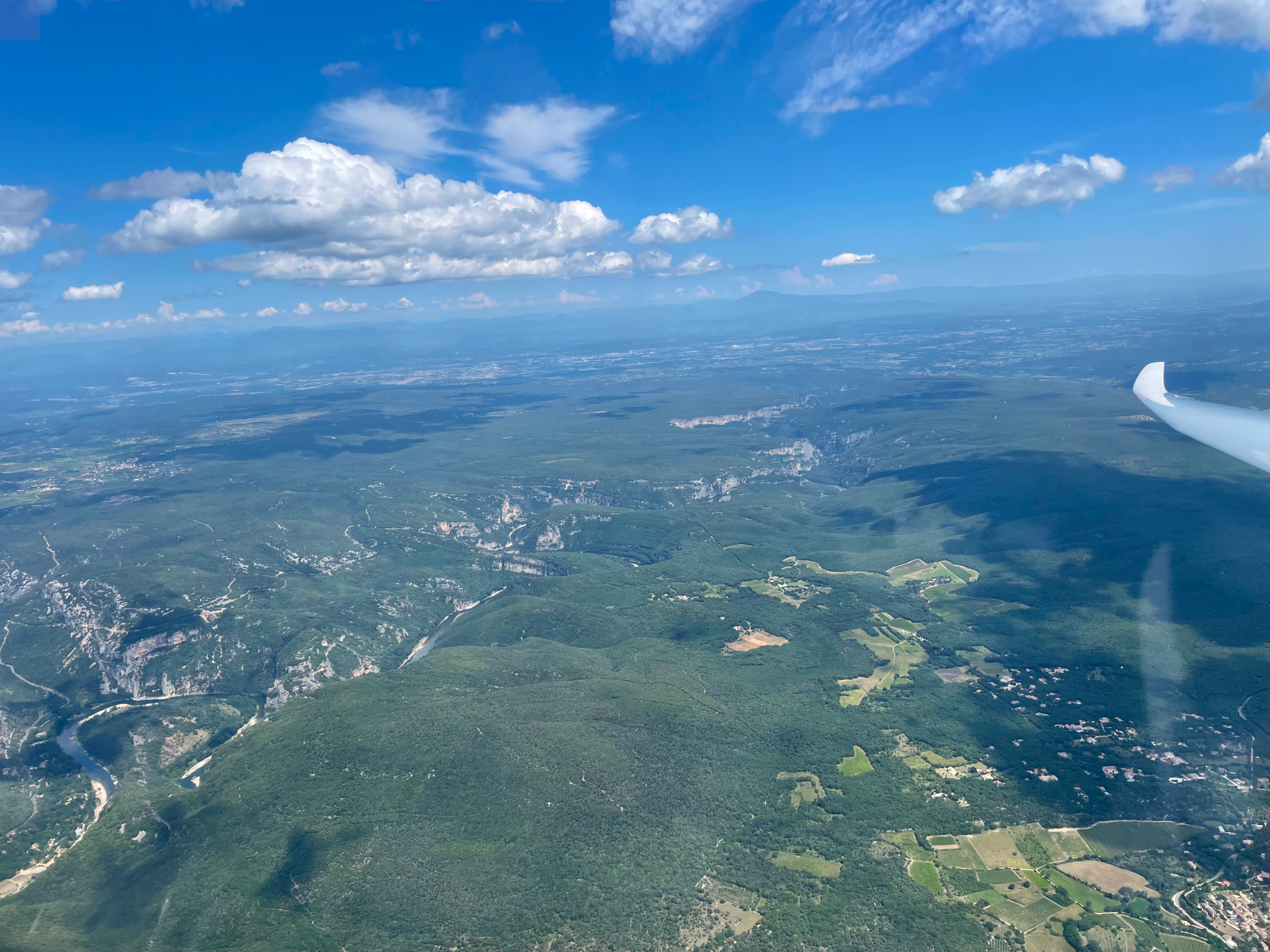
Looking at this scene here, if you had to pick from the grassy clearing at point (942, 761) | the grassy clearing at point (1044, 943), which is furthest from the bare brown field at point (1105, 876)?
the grassy clearing at point (942, 761)

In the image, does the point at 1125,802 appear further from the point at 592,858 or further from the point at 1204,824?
the point at 592,858

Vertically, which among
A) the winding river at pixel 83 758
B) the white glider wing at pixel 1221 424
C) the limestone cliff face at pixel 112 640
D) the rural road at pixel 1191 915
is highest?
the white glider wing at pixel 1221 424

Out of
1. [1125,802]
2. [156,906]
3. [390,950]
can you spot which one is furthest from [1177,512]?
[156,906]

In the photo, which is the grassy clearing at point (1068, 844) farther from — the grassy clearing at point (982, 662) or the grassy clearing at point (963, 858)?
the grassy clearing at point (982, 662)

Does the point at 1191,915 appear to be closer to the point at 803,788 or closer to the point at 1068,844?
the point at 1068,844

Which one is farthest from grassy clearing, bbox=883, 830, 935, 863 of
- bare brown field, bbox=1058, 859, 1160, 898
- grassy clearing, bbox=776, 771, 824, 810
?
bare brown field, bbox=1058, 859, 1160, 898

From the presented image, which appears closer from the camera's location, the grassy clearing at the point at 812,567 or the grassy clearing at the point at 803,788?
the grassy clearing at the point at 803,788

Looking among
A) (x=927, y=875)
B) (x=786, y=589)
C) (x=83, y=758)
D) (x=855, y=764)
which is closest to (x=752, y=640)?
(x=786, y=589)
